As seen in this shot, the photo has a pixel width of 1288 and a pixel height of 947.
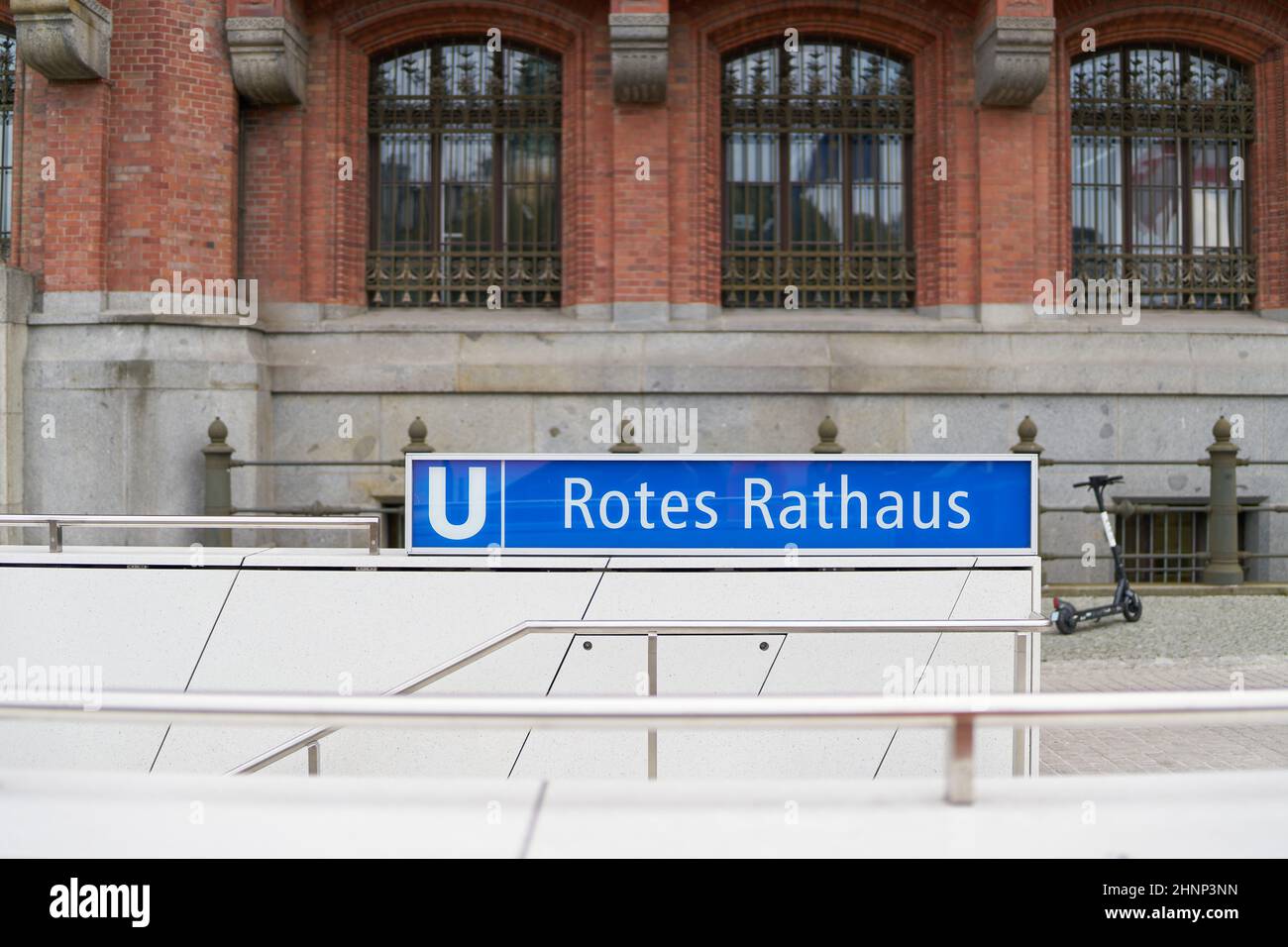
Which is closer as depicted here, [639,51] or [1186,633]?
[1186,633]

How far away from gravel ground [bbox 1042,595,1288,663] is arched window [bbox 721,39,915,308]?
565 cm

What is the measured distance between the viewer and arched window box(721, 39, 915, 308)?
15070 mm

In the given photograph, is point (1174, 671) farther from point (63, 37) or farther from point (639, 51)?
point (63, 37)

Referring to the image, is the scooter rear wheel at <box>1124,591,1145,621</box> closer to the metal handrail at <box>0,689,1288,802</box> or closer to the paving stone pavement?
the paving stone pavement

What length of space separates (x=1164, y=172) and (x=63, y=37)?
557 inches

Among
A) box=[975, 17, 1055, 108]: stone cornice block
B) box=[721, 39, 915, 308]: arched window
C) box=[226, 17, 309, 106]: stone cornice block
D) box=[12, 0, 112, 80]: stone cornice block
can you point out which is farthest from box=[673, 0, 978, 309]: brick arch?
box=[12, 0, 112, 80]: stone cornice block

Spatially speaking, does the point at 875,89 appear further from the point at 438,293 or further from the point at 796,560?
the point at 796,560

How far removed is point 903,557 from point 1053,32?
10757 mm

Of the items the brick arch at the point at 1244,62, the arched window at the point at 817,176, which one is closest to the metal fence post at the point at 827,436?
the arched window at the point at 817,176

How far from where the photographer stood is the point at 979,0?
14.5 m

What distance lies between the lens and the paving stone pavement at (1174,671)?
23.0 ft

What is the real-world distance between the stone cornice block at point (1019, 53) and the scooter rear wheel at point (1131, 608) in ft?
22.7

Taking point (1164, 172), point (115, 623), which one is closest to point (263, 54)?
point (115, 623)

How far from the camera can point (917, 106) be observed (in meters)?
15.1
